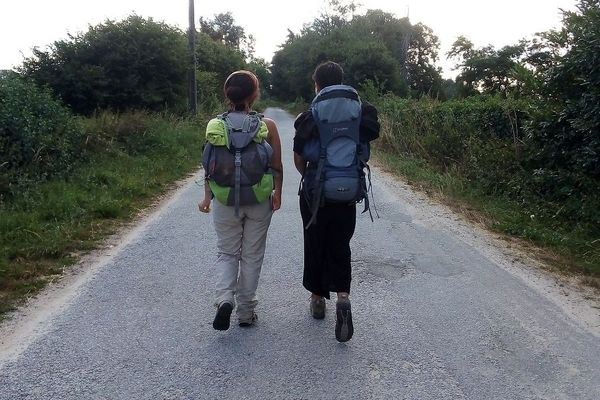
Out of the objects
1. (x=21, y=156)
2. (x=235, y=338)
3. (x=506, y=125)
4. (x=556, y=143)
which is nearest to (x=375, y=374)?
(x=235, y=338)

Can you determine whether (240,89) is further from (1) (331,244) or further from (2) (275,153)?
(1) (331,244)

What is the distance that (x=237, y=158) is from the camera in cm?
387

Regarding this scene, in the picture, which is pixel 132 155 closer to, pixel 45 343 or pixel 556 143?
pixel 556 143

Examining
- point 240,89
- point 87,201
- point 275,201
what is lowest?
point 87,201

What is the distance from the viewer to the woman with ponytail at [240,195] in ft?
12.8

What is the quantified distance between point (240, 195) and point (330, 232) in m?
0.68

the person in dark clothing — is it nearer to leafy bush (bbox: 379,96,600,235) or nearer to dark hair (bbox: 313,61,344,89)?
dark hair (bbox: 313,61,344,89)

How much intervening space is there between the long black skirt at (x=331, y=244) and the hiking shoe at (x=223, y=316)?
26.7 inches

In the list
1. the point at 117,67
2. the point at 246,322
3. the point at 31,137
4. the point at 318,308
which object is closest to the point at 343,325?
the point at 318,308

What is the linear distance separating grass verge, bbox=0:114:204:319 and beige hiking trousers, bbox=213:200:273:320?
1807 mm

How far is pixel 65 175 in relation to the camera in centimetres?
1005

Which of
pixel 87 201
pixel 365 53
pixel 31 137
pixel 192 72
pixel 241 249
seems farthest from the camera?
pixel 365 53

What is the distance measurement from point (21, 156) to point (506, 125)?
31.3ft

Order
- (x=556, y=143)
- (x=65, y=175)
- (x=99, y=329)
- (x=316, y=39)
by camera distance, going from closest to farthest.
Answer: (x=99, y=329), (x=556, y=143), (x=65, y=175), (x=316, y=39)
